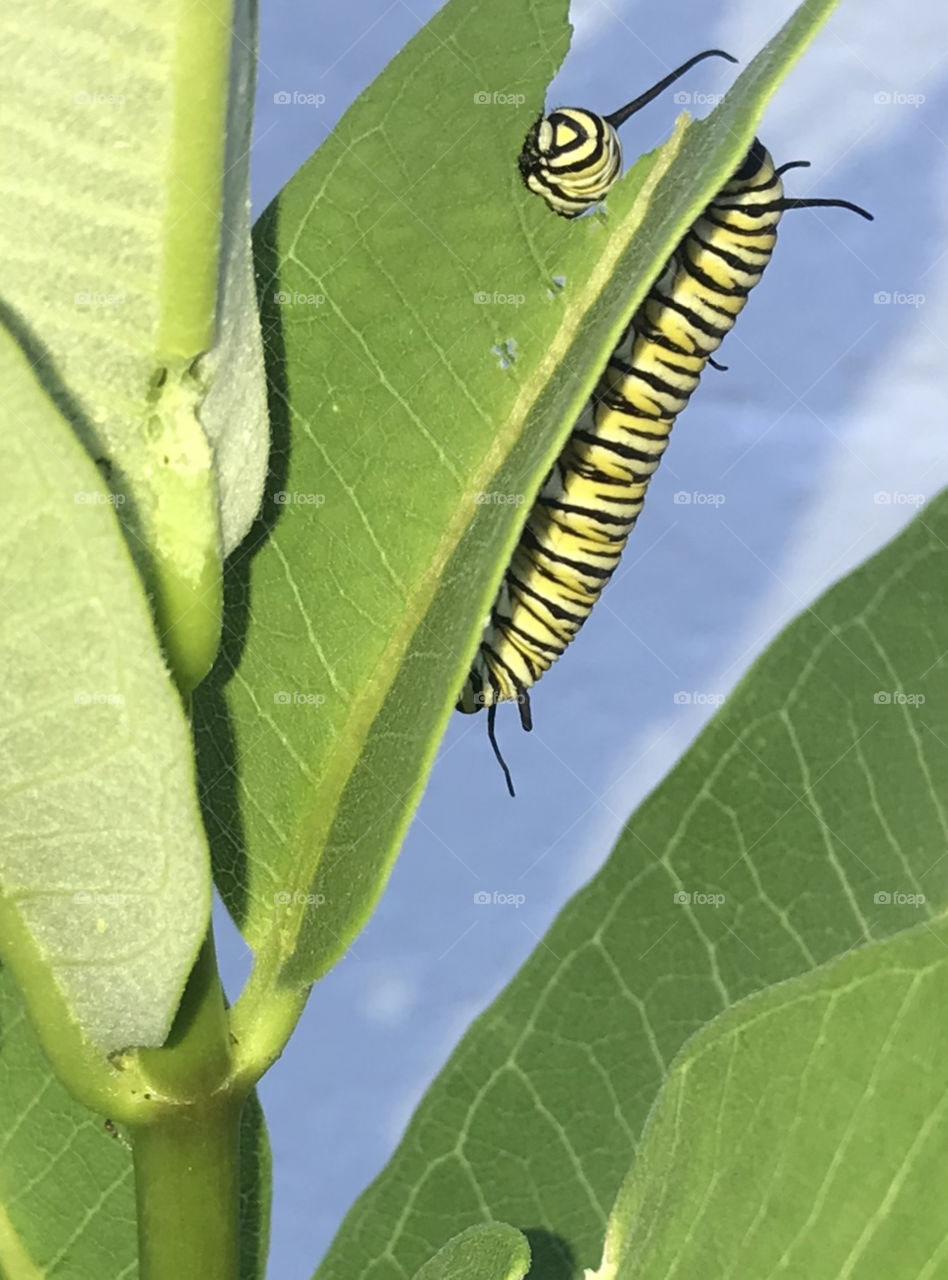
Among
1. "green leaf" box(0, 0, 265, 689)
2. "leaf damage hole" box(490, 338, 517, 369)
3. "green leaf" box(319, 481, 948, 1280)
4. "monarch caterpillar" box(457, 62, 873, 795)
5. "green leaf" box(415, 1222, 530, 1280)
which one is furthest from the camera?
"monarch caterpillar" box(457, 62, 873, 795)

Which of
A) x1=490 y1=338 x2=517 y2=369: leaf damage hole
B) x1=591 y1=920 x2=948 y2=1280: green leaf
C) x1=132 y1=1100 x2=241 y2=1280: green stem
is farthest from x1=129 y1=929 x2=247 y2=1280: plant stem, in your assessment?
x1=490 y1=338 x2=517 y2=369: leaf damage hole

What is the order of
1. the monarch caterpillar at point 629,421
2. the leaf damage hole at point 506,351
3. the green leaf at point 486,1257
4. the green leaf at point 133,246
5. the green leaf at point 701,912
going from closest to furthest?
1. the green leaf at point 133,246
2. the green leaf at point 486,1257
3. the leaf damage hole at point 506,351
4. the green leaf at point 701,912
5. the monarch caterpillar at point 629,421

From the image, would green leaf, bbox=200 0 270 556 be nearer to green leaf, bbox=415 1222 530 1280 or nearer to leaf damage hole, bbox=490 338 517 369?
leaf damage hole, bbox=490 338 517 369

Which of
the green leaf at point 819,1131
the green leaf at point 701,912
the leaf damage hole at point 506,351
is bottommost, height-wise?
the green leaf at point 701,912

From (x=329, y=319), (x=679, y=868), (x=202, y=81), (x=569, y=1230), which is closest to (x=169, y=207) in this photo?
(x=202, y=81)

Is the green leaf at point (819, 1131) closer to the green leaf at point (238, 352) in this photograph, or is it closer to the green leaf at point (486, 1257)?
the green leaf at point (486, 1257)

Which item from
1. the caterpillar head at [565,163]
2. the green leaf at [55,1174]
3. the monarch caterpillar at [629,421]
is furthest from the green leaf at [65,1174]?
the caterpillar head at [565,163]

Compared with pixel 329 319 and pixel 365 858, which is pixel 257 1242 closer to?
pixel 365 858
